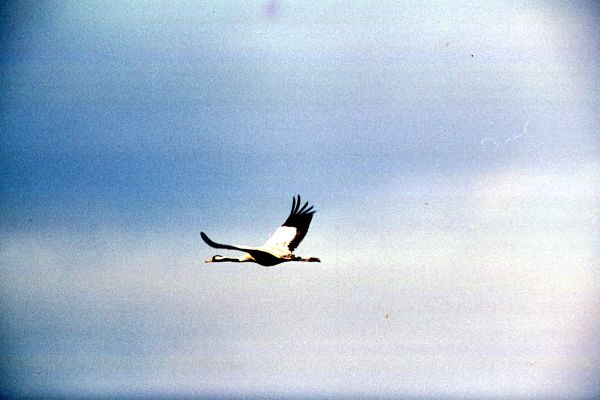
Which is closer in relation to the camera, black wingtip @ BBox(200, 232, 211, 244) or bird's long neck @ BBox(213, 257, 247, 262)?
black wingtip @ BBox(200, 232, 211, 244)

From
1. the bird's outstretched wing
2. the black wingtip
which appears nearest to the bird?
the bird's outstretched wing

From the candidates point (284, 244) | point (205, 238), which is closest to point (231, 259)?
point (284, 244)

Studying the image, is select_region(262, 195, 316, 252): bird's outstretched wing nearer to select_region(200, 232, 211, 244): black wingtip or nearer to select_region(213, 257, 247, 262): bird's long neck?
select_region(213, 257, 247, 262): bird's long neck

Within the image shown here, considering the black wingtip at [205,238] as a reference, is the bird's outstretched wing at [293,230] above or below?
above

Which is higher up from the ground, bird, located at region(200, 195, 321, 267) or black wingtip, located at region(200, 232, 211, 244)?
bird, located at region(200, 195, 321, 267)

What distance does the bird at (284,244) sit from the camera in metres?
33.3

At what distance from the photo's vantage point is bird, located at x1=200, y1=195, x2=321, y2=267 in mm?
33281

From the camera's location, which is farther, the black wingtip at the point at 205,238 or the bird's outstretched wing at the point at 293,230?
the bird's outstretched wing at the point at 293,230

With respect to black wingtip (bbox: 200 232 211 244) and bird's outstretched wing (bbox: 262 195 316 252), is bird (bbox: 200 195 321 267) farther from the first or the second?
black wingtip (bbox: 200 232 211 244)

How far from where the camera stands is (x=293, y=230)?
36.0 meters

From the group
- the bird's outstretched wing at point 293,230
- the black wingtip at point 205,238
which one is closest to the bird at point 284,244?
the bird's outstretched wing at point 293,230

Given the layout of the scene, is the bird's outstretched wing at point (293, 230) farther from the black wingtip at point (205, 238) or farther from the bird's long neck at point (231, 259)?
the black wingtip at point (205, 238)

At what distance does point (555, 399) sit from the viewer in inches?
7500

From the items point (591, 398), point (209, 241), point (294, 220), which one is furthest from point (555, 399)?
point (209, 241)
